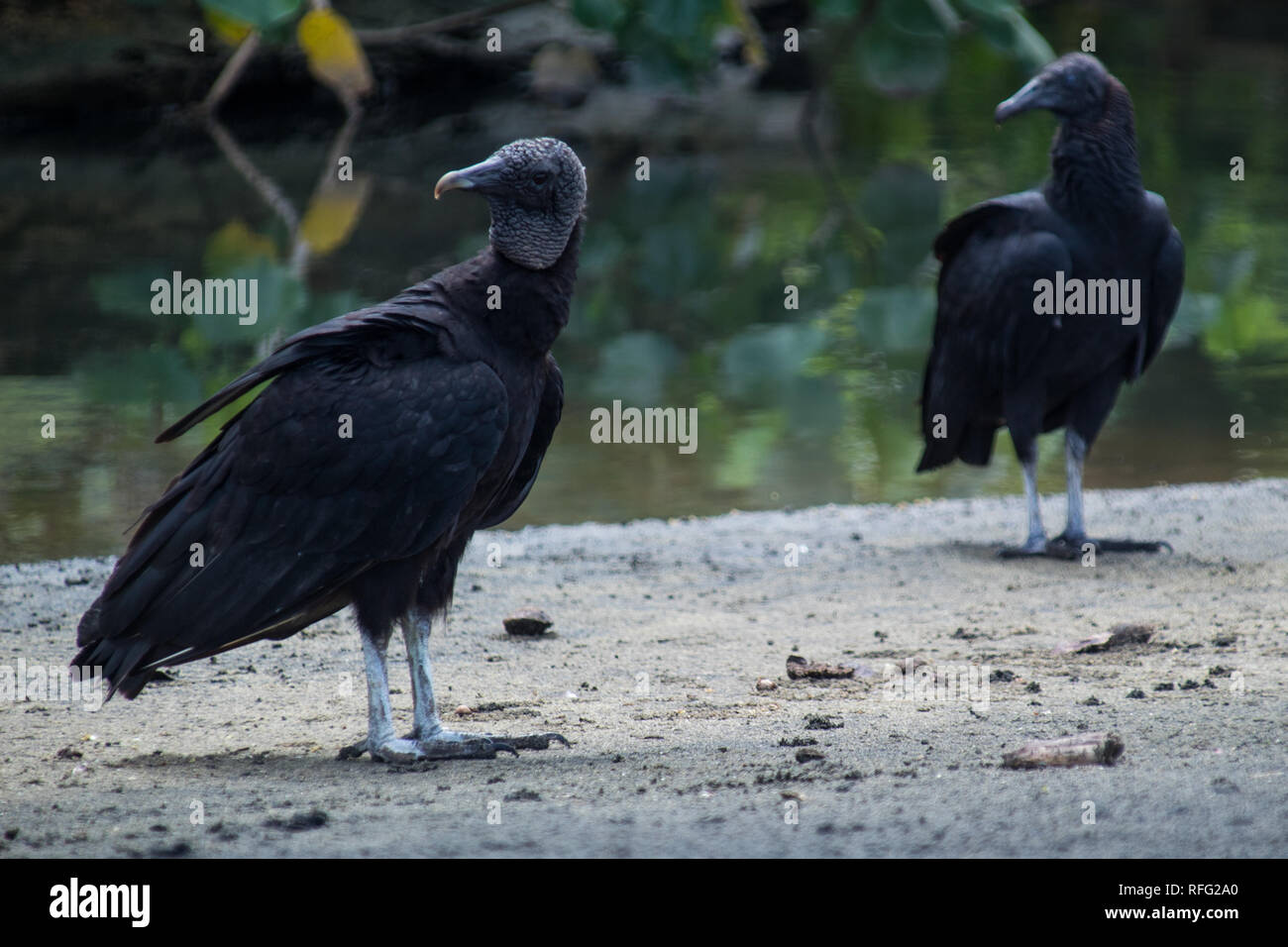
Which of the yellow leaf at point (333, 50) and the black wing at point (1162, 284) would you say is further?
the yellow leaf at point (333, 50)

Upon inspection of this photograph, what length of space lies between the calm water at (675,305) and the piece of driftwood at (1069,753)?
11.8 feet

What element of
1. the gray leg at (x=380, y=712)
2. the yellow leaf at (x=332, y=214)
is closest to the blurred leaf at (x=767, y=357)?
the yellow leaf at (x=332, y=214)

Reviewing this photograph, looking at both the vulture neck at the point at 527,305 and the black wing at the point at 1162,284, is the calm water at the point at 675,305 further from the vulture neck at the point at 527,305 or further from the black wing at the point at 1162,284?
the vulture neck at the point at 527,305

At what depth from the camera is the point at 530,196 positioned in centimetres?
373

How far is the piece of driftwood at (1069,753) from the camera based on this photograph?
10.9 feet

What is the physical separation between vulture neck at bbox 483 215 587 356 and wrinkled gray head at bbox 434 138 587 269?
0.03m

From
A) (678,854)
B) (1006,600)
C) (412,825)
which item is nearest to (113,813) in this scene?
(412,825)

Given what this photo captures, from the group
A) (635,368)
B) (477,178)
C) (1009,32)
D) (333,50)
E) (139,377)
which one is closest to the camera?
(477,178)

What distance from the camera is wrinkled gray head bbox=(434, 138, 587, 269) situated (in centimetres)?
373

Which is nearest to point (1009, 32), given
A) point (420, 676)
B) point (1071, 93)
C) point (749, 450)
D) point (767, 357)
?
A: point (767, 357)

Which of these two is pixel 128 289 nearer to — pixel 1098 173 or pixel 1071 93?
pixel 1071 93

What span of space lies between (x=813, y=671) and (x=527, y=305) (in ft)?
4.87

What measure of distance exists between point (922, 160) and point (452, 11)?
576cm

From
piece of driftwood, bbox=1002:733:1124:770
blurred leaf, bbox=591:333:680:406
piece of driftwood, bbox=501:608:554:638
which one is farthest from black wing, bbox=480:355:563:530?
blurred leaf, bbox=591:333:680:406
